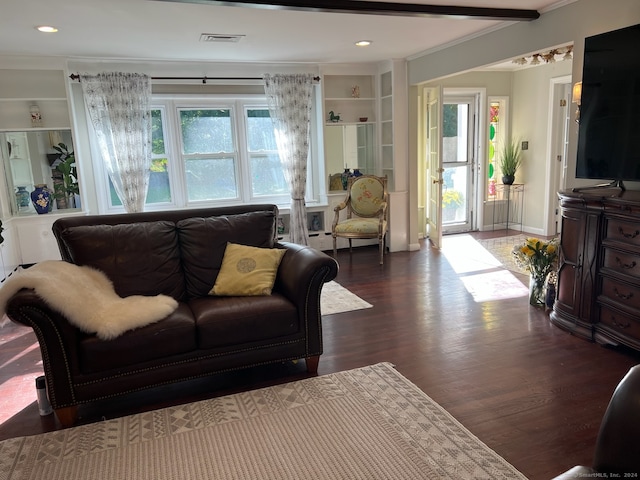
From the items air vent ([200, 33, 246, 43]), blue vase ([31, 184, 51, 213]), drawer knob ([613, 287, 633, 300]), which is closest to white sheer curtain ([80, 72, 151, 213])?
blue vase ([31, 184, 51, 213])

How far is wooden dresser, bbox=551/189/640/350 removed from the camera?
9.32ft

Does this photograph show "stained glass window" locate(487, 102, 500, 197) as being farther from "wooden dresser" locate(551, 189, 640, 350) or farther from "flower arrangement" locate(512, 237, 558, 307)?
"wooden dresser" locate(551, 189, 640, 350)

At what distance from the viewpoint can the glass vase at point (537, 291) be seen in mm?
3805

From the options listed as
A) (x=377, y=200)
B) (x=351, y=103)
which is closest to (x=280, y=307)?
(x=377, y=200)

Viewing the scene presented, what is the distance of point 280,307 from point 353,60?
396cm

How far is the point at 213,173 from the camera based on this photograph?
19.1 ft

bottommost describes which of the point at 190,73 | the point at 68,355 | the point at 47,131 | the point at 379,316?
the point at 379,316

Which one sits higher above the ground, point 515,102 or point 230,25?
point 230,25

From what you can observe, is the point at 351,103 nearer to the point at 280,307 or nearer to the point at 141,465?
the point at 280,307

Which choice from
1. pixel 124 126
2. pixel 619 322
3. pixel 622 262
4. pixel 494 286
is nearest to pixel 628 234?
pixel 622 262

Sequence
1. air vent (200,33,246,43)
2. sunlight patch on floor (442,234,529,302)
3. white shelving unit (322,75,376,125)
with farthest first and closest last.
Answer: white shelving unit (322,75,376,125) < sunlight patch on floor (442,234,529,302) < air vent (200,33,246,43)

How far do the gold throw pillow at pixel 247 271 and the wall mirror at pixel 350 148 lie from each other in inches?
128

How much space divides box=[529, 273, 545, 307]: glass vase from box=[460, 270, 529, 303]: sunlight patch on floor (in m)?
0.28

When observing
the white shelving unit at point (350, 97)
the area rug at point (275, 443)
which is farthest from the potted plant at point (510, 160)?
the area rug at point (275, 443)
